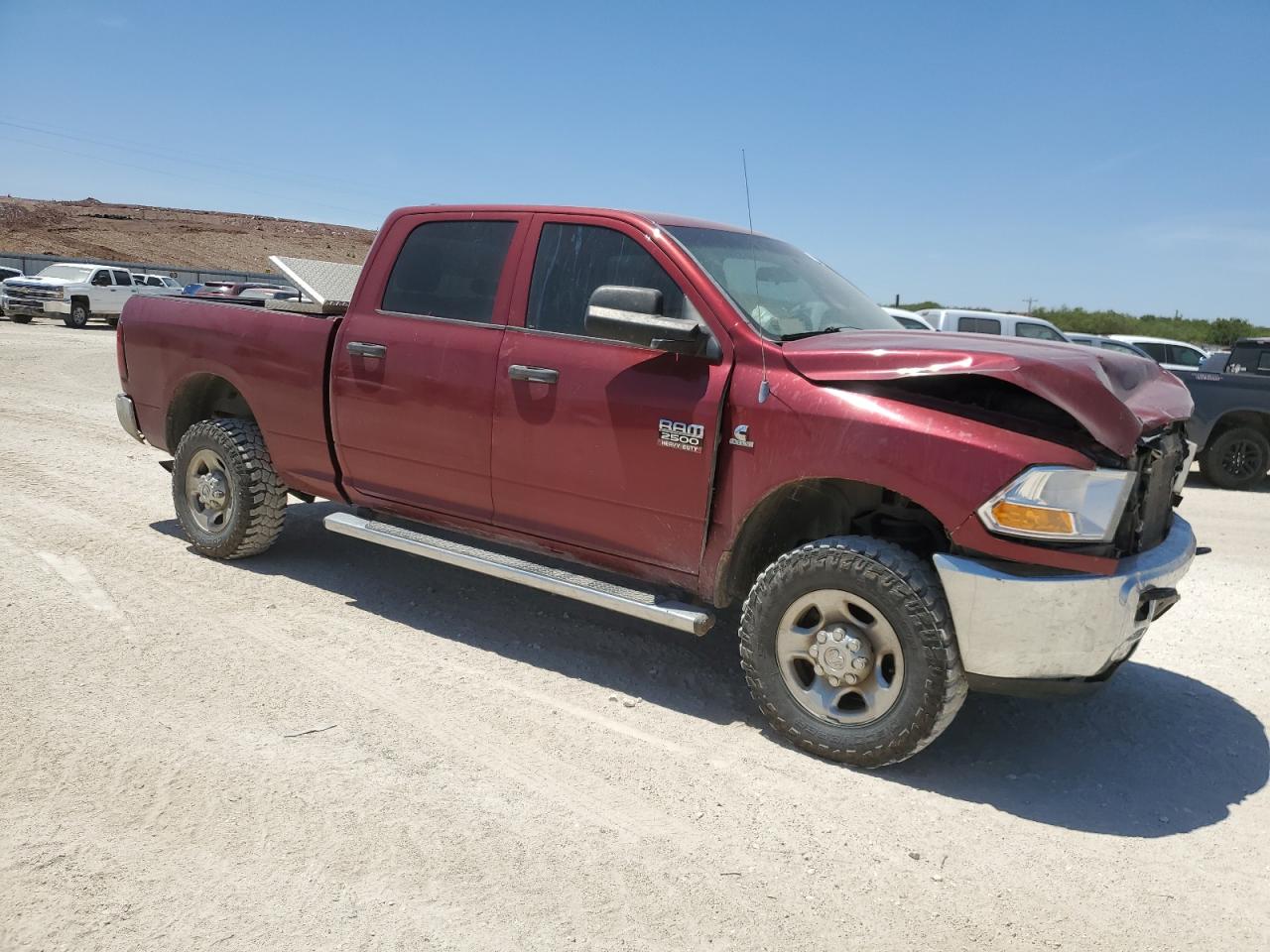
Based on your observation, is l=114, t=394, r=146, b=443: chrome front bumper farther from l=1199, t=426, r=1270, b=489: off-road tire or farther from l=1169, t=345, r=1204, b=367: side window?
l=1169, t=345, r=1204, b=367: side window

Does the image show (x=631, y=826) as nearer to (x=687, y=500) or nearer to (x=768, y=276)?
(x=687, y=500)

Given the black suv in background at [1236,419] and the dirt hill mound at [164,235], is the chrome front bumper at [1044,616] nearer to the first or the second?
the black suv in background at [1236,419]

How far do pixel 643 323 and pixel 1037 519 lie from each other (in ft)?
5.23

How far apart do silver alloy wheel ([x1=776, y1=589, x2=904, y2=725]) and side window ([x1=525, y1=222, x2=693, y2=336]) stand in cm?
149

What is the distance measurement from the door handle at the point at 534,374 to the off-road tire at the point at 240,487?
6.51ft

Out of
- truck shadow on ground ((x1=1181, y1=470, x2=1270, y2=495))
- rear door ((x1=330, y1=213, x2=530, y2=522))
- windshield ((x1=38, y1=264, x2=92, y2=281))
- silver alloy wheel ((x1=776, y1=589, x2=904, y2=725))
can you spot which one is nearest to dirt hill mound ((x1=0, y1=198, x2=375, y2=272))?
windshield ((x1=38, y1=264, x2=92, y2=281))

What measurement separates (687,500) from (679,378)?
1.62 feet

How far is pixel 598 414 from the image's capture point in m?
4.31

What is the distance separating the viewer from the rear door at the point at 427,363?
188 inches

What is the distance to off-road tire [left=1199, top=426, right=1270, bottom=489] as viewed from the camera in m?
11.8

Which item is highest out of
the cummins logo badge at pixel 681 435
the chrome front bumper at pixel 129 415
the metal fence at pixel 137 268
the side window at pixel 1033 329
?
the side window at pixel 1033 329

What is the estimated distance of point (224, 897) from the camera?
280 centimetres

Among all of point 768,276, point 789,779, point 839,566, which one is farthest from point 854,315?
point 789,779

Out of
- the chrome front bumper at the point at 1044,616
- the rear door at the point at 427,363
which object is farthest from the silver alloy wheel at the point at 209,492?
the chrome front bumper at the point at 1044,616
